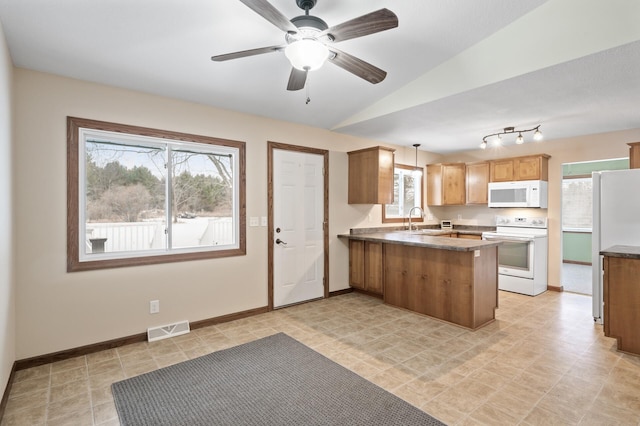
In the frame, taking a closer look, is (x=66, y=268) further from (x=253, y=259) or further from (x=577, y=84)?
(x=577, y=84)

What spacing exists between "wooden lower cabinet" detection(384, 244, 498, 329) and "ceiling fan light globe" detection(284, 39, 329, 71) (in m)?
2.69

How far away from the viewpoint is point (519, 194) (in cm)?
532

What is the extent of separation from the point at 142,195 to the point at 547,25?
4003 mm

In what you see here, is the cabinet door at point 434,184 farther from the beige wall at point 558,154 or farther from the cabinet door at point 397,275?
the cabinet door at point 397,275

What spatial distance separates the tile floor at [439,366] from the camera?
83.8 inches

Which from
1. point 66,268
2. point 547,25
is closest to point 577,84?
point 547,25

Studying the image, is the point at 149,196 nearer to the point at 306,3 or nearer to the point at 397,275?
the point at 306,3

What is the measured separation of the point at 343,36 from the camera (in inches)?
77.0

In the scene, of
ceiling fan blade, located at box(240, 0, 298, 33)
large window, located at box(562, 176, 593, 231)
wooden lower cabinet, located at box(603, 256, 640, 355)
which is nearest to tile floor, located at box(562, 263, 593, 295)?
large window, located at box(562, 176, 593, 231)

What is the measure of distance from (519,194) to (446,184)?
4.39ft

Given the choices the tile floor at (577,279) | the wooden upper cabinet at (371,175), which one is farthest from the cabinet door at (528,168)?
the wooden upper cabinet at (371,175)

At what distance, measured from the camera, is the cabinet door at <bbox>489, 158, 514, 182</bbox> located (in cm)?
548

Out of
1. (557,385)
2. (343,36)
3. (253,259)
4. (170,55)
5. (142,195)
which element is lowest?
(557,385)

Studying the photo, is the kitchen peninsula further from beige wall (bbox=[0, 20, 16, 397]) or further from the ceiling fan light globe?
beige wall (bbox=[0, 20, 16, 397])
